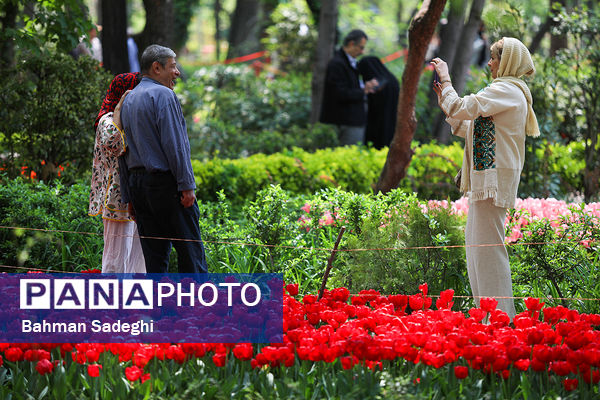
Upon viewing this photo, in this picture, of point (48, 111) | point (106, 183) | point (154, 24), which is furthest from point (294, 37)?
point (106, 183)

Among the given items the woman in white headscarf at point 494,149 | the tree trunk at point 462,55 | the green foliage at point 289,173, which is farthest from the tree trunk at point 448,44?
the woman in white headscarf at point 494,149

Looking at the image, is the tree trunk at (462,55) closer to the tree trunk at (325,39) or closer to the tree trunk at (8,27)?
the tree trunk at (325,39)

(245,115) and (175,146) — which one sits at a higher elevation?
(245,115)

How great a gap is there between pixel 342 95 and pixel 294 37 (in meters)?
7.48

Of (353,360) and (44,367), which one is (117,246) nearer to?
(44,367)

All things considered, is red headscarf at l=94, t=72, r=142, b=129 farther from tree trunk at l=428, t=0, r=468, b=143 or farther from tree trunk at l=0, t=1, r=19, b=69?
tree trunk at l=428, t=0, r=468, b=143

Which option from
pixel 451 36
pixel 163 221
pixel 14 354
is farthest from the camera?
pixel 451 36

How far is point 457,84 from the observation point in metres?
11.4

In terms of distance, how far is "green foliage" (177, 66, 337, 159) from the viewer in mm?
11656

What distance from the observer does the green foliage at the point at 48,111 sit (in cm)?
762

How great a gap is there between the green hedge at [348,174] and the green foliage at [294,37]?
8.53 metres

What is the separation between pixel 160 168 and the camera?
467cm

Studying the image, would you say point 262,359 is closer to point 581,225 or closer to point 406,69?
point 581,225

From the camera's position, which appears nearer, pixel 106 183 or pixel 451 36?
pixel 106 183
